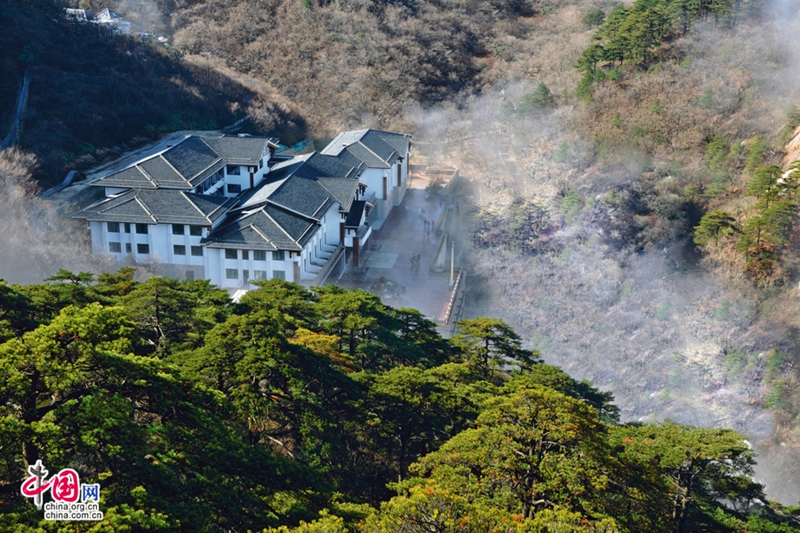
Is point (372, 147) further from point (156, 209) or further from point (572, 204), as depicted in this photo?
point (156, 209)

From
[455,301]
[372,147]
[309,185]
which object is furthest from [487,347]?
[372,147]

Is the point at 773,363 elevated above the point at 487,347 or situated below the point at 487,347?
below

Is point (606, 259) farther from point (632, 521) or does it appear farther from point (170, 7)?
point (170, 7)

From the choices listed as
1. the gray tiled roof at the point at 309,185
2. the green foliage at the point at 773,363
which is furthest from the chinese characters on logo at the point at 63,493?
the green foliage at the point at 773,363

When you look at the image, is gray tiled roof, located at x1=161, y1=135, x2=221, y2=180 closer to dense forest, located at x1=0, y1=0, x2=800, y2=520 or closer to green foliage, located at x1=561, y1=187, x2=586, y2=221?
dense forest, located at x1=0, y1=0, x2=800, y2=520

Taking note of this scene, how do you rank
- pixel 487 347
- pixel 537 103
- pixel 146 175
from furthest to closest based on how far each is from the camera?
pixel 537 103, pixel 146 175, pixel 487 347

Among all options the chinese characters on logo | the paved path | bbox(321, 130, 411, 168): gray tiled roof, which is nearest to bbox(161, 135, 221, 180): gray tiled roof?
bbox(321, 130, 411, 168): gray tiled roof

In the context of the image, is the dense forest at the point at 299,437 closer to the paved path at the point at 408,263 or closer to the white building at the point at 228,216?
the white building at the point at 228,216
